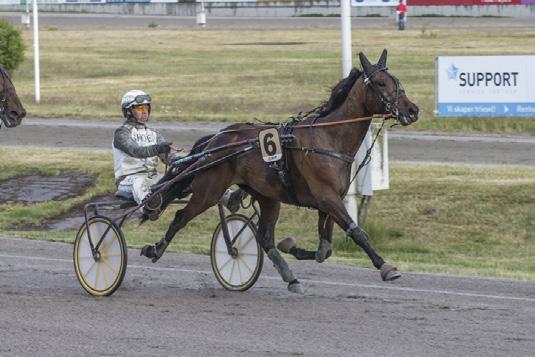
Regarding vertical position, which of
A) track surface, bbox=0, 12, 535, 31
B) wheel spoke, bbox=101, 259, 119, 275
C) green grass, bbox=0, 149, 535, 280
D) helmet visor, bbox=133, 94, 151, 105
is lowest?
green grass, bbox=0, 149, 535, 280

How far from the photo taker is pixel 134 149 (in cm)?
1046

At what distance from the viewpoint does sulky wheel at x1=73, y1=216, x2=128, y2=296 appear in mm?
10352

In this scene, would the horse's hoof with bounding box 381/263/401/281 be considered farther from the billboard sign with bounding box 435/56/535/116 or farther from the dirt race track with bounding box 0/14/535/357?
the billboard sign with bounding box 435/56/535/116

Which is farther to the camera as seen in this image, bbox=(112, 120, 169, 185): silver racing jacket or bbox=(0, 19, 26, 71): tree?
bbox=(0, 19, 26, 71): tree

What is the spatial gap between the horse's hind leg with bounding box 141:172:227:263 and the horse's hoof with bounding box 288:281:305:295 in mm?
983

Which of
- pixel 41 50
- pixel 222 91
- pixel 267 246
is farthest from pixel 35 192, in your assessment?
pixel 41 50

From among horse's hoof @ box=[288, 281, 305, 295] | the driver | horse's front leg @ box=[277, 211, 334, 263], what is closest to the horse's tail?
the driver

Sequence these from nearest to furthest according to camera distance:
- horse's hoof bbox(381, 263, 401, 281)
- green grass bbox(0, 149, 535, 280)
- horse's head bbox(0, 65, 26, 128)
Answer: horse's hoof bbox(381, 263, 401, 281) < horse's head bbox(0, 65, 26, 128) < green grass bbox(0, 149, 535, 280)

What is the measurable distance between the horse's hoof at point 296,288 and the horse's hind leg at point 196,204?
983 mm

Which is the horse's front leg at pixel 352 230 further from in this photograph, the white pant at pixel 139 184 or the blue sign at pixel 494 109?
the blue sign at pixel 494 109

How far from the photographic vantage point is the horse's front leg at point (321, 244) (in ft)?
32.7

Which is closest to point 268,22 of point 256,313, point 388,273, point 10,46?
point 10,46

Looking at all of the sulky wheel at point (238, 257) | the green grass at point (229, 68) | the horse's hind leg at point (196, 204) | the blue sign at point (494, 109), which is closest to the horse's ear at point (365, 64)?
the horse's hind leg at point (196, 204)

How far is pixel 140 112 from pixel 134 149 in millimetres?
381
